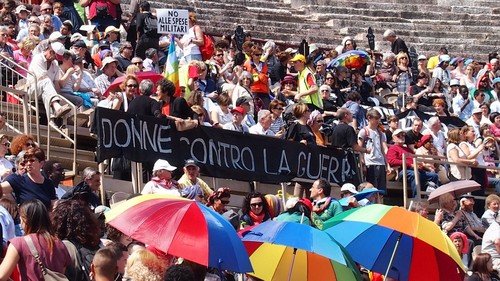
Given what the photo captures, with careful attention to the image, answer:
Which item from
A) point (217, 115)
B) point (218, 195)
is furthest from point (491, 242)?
point (217, 115)

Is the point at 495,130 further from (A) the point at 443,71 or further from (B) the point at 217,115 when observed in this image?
(B) the point at 217,115

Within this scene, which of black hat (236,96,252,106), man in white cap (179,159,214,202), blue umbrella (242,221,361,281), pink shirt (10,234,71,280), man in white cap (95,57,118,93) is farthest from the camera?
black hat (236,96,252,106)

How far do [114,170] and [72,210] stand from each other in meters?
5.47

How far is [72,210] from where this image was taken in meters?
11.9

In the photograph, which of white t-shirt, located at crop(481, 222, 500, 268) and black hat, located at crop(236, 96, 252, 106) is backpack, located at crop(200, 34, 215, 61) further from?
white t-shirt, located at crop(481, 222, 500, 268)

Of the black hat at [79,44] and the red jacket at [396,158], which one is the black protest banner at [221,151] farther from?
the black hat at [79,44]

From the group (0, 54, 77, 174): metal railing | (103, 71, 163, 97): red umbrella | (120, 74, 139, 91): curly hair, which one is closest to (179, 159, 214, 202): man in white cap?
(0, 54, 77, 174): metal railing

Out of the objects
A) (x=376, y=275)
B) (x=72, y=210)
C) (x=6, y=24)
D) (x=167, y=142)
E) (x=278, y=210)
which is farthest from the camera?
(x=6, y=24)

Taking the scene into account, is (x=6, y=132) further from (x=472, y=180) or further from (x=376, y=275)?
(x=472, y=180)

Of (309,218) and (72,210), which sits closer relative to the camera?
(72,210)

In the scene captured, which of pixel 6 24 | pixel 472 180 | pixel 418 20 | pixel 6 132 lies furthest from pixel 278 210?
pixel 418 20

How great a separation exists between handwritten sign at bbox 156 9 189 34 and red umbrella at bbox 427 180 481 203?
4882mm

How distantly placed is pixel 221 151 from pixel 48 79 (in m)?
2.06

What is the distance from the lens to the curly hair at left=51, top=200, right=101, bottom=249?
1190cm
